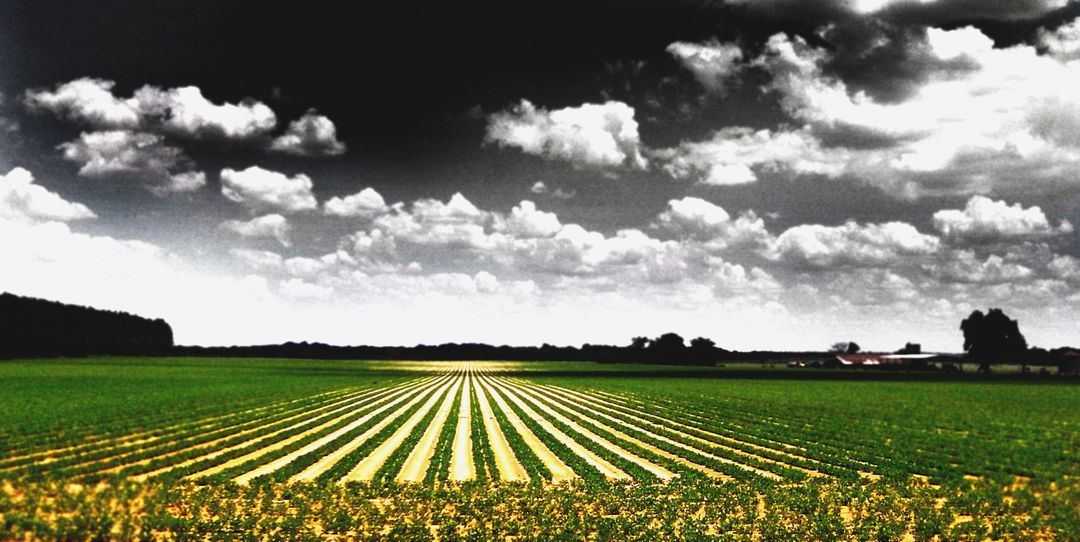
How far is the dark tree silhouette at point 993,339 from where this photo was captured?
483 ft

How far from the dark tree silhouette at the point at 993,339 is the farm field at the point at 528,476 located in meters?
125

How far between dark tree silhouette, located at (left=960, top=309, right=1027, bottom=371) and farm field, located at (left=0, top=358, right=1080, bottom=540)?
409 feet

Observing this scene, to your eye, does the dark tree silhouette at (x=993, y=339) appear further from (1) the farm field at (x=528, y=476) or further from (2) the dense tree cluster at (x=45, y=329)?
(2) the dense tree cluster at (x=45, y=329)

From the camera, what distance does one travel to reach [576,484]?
2081 centimetres

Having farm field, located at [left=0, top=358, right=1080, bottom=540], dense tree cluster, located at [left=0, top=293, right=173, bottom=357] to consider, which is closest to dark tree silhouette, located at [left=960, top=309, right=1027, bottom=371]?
farm field, located at [left=0, top=358, right=1080, bottom=540]

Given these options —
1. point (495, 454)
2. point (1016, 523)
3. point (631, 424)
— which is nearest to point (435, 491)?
point (495, 454)

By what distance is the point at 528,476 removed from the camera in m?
22.4

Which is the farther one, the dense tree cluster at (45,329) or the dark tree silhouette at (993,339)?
the dense tree cluster at (45,329)

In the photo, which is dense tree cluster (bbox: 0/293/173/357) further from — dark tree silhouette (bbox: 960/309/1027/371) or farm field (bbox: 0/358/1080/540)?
dark tree silhouette (bbox: 960/309/1027/371)

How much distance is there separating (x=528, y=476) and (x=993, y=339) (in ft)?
530

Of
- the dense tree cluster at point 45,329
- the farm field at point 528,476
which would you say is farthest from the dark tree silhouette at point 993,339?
the dense tree cluster at point 45,329

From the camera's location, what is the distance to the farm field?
16.1m

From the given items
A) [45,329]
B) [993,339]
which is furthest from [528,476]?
[45,329]

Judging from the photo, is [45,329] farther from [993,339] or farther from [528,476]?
[993,339]
